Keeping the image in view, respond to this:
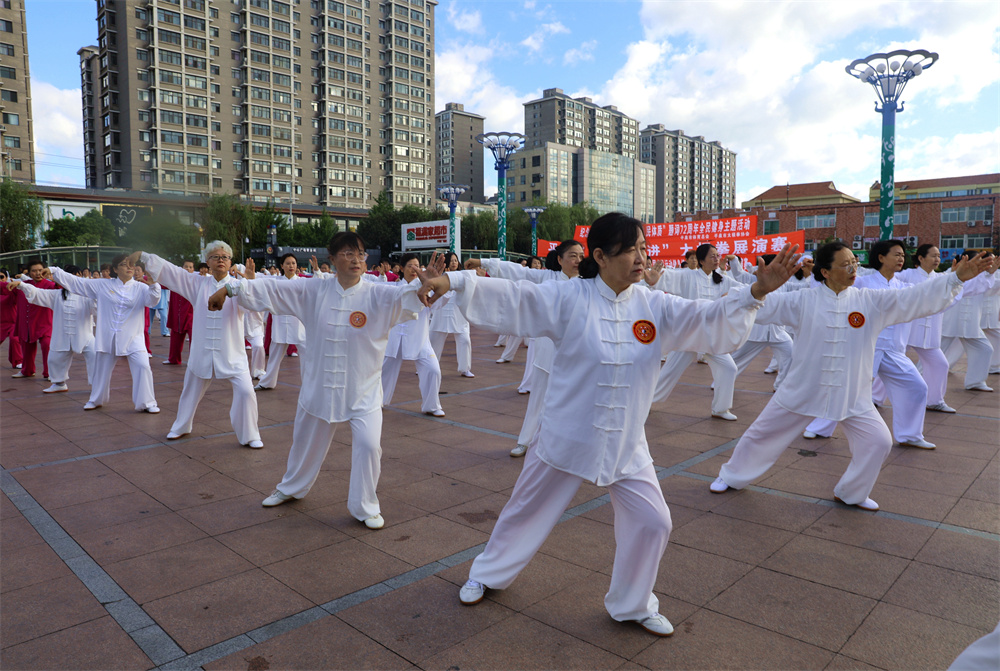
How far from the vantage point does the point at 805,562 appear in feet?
11.4

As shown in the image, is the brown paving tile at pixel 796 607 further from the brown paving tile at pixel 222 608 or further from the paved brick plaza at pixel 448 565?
the brown paving tile at pixel 222 608

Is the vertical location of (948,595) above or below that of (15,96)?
below

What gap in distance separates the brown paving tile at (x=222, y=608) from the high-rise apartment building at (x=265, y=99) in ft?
216

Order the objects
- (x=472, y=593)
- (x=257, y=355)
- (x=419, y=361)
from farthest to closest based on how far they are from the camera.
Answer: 1. (x=257, y=355)
2. (x=419, y=361)
3. (x=472, y=593)

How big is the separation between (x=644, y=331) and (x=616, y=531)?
0.90m

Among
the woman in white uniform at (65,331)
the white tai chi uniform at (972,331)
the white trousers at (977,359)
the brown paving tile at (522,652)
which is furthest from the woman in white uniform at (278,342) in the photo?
the white trousers at (977,359)

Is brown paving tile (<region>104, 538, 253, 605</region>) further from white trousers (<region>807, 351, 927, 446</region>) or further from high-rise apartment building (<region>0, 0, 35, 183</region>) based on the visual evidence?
high-rise apartment building (<region>0, 0, 35, 183</region>)

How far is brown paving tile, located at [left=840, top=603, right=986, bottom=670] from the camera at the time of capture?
2580 millimetres

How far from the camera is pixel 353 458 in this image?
13.3 feet

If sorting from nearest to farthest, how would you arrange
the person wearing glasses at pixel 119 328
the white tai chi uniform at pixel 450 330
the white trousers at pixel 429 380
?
the white trousers at pixel 429 380 → the person wearing glasses at pixel 119 328 → the white tai chi uniform at pixel 450 330

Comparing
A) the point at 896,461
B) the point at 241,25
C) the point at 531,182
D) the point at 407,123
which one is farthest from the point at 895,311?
the point at 531,182

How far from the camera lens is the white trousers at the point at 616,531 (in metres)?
2.79

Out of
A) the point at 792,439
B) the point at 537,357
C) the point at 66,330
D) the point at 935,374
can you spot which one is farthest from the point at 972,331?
the point at 66,330

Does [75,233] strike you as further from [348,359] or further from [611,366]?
[611,366]
